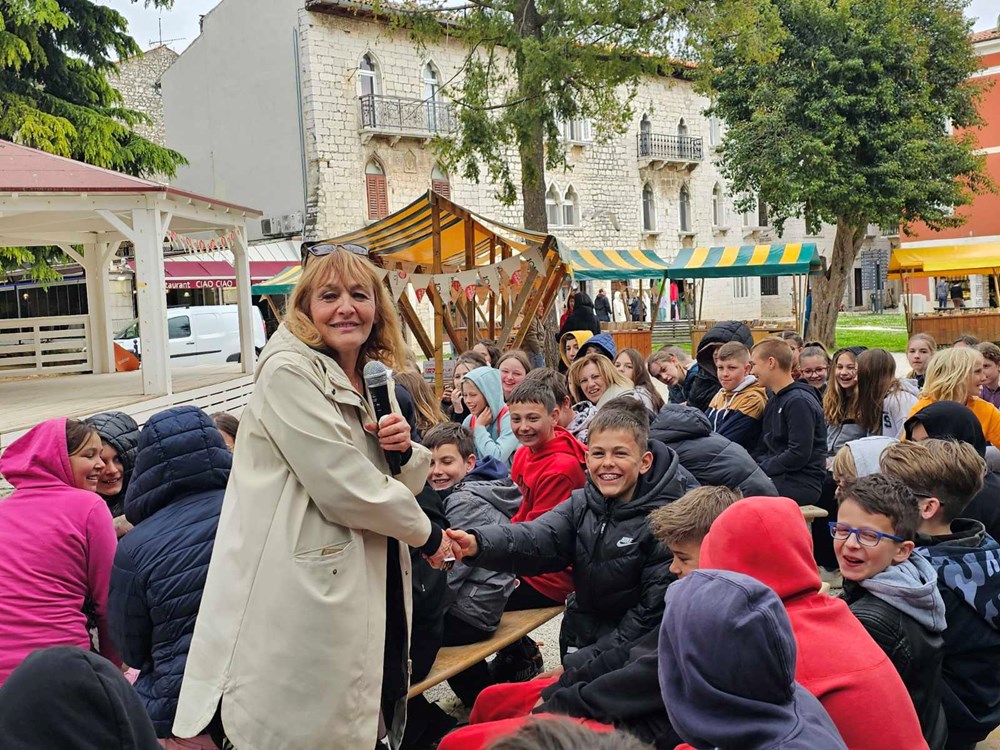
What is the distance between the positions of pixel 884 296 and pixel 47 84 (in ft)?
137

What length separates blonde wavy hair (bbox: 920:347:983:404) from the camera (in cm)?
529

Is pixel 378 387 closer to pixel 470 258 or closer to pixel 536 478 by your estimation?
pixel 536 478

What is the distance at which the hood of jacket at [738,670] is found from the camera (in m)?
1.78

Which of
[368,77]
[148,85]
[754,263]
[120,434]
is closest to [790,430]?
[120,434]

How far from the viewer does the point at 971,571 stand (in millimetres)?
3145

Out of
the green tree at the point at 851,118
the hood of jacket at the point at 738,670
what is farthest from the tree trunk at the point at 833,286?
the hood of jacket at the point at 738,670

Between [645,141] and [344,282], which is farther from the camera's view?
[645,141]

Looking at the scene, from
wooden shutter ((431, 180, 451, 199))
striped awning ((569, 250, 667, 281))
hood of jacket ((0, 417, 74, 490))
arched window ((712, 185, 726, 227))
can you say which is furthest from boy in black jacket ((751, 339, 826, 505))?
arched window ((712, 185, 726, 227))

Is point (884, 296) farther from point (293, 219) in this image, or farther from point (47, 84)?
point (47, 84)

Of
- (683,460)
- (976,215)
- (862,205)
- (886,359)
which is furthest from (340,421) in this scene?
(976,215)

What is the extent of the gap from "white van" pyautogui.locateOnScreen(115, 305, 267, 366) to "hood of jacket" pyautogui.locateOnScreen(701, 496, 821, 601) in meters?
19.6

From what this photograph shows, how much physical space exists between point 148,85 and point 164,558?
127 ft

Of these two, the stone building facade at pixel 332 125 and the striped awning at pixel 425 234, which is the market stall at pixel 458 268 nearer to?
the striped awning at pixel 425 234

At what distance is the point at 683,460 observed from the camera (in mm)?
4438
